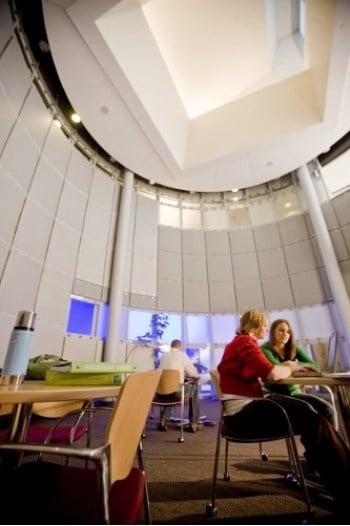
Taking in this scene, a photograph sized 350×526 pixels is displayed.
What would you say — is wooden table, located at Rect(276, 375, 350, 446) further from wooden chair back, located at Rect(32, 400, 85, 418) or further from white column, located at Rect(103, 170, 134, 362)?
white column, located at Rect(103, 170, 134, 362)

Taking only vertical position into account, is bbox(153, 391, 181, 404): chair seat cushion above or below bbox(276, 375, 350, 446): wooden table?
below

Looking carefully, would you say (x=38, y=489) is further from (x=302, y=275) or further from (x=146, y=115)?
(x=302, y=275)

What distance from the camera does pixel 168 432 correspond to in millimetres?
3564

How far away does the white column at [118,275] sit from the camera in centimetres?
625

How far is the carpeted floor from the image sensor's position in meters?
1.38

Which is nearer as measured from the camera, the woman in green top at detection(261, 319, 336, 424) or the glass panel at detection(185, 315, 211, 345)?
the woman in green top at detection(261, 319, 336, 424)

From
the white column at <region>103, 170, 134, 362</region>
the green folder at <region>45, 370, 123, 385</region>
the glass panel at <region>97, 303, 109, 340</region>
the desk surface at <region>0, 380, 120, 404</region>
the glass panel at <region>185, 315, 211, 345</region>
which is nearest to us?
the desk surface at <region>0, 380, 120, 404</region>

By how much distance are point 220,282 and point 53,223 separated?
526cm

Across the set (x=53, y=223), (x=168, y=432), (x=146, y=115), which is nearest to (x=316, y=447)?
(x=168, y=432)

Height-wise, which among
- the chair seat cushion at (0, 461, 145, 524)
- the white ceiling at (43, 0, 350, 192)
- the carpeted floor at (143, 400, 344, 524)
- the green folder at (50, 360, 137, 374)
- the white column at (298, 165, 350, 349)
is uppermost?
the white ceiling at (43, 0, 350, 192)

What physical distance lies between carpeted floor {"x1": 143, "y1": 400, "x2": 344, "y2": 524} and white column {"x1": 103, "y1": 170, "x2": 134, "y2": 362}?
11.9 feet

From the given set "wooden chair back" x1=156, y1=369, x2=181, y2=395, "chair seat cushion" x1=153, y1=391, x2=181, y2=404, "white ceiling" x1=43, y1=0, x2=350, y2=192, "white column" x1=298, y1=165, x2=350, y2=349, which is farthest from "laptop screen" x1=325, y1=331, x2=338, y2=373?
"white ceiling" x1=43, y1=0, x2=350, y2=192

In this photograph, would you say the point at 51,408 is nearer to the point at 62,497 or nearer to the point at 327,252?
the point at 62,497

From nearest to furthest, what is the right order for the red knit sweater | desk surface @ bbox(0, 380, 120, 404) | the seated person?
desk surface @ bbox(0, 380, 120, 404) → the red knit sweater → the seated person
